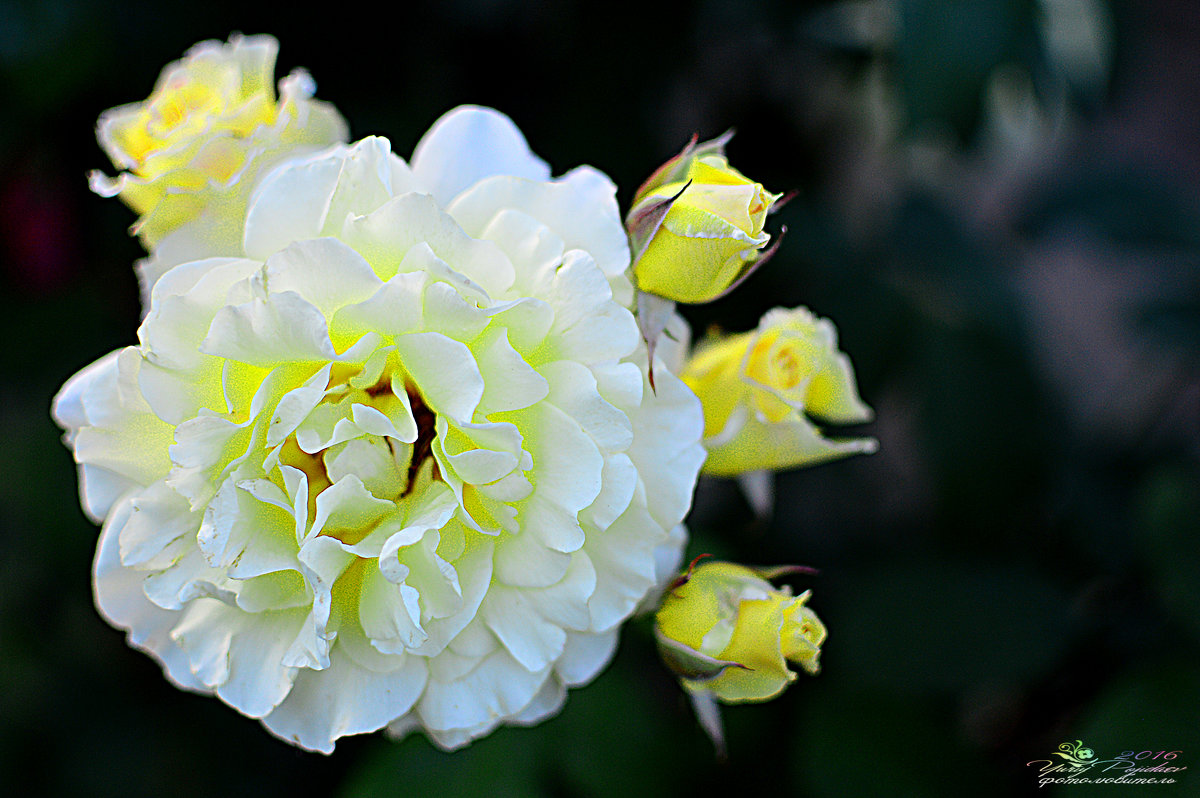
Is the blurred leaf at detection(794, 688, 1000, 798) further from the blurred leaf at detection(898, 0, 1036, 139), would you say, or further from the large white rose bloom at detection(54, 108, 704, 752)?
the blurred leaf at detection(898, 0, 1036, 139)

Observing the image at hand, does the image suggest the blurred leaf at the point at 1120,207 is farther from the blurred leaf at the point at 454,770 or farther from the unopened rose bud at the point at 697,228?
the blurred leaf at the point at 454,770

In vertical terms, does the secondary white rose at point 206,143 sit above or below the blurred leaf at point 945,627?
above

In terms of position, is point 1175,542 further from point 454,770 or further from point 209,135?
point 209,135

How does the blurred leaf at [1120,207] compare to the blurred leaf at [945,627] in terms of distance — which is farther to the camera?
the blurred leaf at [1120,207]

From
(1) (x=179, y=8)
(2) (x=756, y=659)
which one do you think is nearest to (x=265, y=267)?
(2) (x=756, y=659)

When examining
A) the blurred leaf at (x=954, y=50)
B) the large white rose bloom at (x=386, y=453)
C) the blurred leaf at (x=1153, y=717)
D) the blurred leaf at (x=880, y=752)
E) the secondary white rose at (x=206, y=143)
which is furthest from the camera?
the blurred leaf at (x=880, y=752)

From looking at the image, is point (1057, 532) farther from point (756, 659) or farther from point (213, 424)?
point (213, 424)

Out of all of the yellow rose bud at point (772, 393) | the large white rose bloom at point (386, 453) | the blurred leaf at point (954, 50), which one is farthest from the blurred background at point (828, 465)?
the large white rose bloom at point (386, 453)

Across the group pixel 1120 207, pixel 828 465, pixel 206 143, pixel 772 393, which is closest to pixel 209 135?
pixel 206 143
